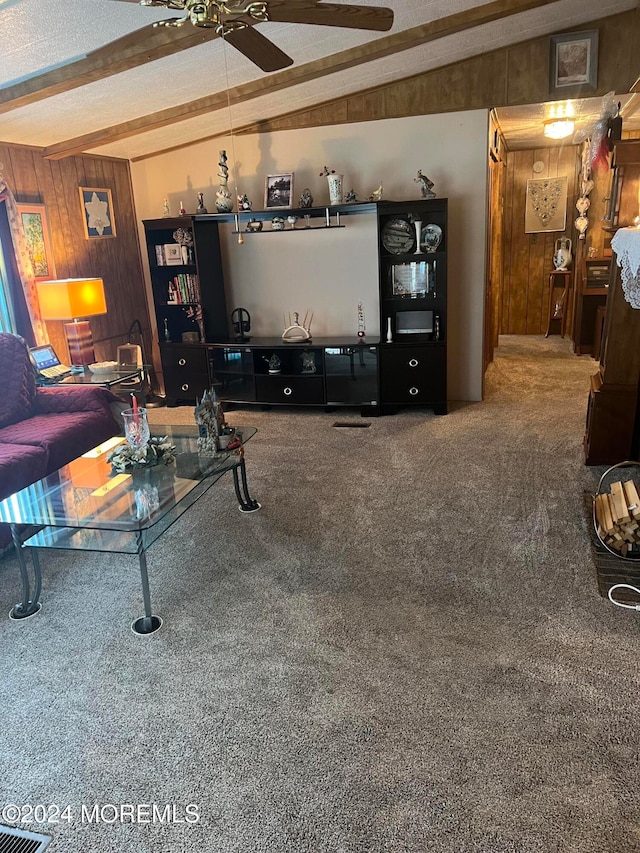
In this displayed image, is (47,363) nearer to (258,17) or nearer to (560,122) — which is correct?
(258,17)

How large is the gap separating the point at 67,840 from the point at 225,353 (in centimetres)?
426

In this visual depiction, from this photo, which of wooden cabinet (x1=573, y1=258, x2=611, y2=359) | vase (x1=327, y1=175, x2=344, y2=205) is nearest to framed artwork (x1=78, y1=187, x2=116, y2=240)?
vase (x1=327, y1=175, x2=344, y2=205)

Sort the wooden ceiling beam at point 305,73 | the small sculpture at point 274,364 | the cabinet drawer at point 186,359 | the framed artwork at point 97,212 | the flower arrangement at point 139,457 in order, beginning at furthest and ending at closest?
the cabinet drawer at point 186,359 < the small sculpture at point 274,364 < the framed artwork at point 97,212 < the wooden ceiling beam at point 305,73 < the flower arrangement at point 139,457

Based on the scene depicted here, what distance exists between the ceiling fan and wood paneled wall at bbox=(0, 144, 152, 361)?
2701 mm

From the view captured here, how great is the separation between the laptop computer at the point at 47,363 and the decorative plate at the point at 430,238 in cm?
295

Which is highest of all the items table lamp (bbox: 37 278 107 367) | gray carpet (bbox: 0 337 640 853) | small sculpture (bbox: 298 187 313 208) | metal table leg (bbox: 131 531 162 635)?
small sculpture (bbox: 298 187 313 208)

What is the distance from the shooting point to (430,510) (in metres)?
3.39

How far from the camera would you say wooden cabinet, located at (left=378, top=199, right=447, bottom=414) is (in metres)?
4.96

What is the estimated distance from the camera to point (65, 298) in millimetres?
4352

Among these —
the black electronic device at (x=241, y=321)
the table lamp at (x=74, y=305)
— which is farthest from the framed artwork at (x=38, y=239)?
the black electronic device at (x=241, y=321)

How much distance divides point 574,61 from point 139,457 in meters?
4.24

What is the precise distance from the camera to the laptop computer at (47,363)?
442cm

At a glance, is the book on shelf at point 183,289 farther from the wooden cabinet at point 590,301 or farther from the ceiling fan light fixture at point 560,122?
the wooden cabinet at point 590,301

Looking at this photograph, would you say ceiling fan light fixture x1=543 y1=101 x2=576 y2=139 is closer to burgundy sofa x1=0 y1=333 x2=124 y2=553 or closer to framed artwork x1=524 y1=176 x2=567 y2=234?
framed artwork x1=524 y1=176 x2=567 y2=234
